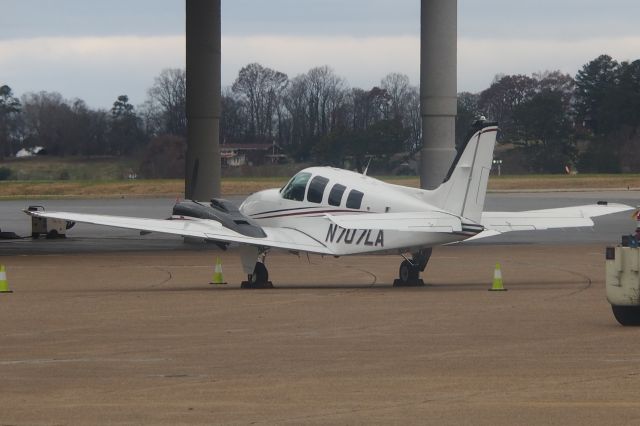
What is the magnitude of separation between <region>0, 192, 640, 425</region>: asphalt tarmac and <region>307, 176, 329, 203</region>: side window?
1794mm

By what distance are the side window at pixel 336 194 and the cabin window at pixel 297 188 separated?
0.91m

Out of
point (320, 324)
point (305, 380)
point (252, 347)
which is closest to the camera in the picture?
point (305, 380)

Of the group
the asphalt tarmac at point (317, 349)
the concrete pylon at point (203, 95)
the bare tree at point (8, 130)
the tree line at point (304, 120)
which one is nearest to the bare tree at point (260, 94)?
the tree line at point (304, 120)

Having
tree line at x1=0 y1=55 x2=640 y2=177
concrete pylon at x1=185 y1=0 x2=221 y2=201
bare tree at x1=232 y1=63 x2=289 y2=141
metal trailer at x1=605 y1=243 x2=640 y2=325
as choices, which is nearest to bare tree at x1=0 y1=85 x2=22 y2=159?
tree line at x1=0 y1=55 x2=640 y2=177

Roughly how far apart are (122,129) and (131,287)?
262ft

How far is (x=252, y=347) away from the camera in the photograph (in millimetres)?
16156

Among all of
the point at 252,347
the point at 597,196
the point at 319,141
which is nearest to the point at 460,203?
the point at 252,347

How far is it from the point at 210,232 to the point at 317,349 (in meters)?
10.3

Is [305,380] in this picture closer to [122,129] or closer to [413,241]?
[413,241]

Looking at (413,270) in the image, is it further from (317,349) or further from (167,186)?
(167,186)

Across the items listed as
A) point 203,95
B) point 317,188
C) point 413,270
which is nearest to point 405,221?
point 413,270

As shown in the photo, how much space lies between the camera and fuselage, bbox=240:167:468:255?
24.3 metres

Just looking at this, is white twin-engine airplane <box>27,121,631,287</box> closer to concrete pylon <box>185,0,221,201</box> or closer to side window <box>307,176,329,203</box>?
side window <box>307,176,329,203</box>

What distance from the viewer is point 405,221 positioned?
23.2m
